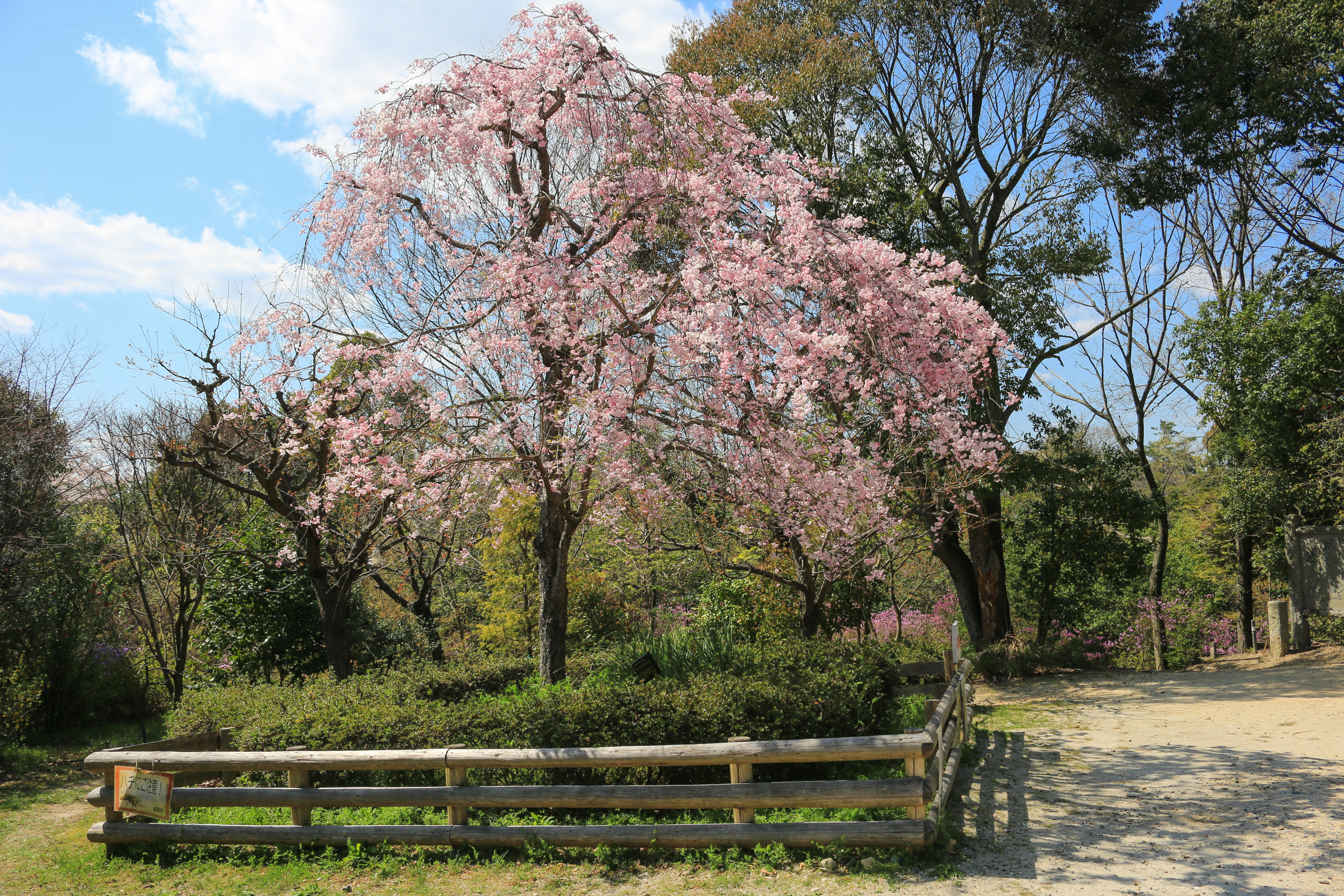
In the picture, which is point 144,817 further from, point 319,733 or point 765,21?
point 765,21

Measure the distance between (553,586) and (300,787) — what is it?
8.64 feet

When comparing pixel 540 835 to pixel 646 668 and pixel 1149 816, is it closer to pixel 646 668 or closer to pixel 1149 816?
pixel 646 668

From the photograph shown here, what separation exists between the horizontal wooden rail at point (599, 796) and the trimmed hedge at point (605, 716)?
0.39 m

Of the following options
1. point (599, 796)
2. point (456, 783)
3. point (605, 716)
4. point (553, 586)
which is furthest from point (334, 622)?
point (599, 796)

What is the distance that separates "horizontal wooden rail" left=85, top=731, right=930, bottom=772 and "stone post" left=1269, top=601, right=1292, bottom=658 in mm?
11328

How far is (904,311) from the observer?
5.75m

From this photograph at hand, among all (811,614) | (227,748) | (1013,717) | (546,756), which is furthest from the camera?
(1013,717)

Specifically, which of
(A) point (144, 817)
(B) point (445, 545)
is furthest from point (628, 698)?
(B) point (445, 545)

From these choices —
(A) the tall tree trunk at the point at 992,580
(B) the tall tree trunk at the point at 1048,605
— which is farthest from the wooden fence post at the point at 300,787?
(B) the tall tree trunk at the point at 1048,605

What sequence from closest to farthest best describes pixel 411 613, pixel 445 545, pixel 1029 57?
pixel 445 545
pixel 1029 57
pixel 411 613

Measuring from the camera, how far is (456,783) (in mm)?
5047

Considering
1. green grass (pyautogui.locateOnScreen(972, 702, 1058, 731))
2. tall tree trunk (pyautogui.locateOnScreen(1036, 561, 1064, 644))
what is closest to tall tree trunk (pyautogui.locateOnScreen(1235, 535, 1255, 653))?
tall tree trunk (pyautogui.locateOnScreen(1036, 561, 1064, 644))

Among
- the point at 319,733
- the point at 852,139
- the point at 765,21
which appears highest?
the point at 765,21

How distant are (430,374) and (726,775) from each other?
3894 mm
